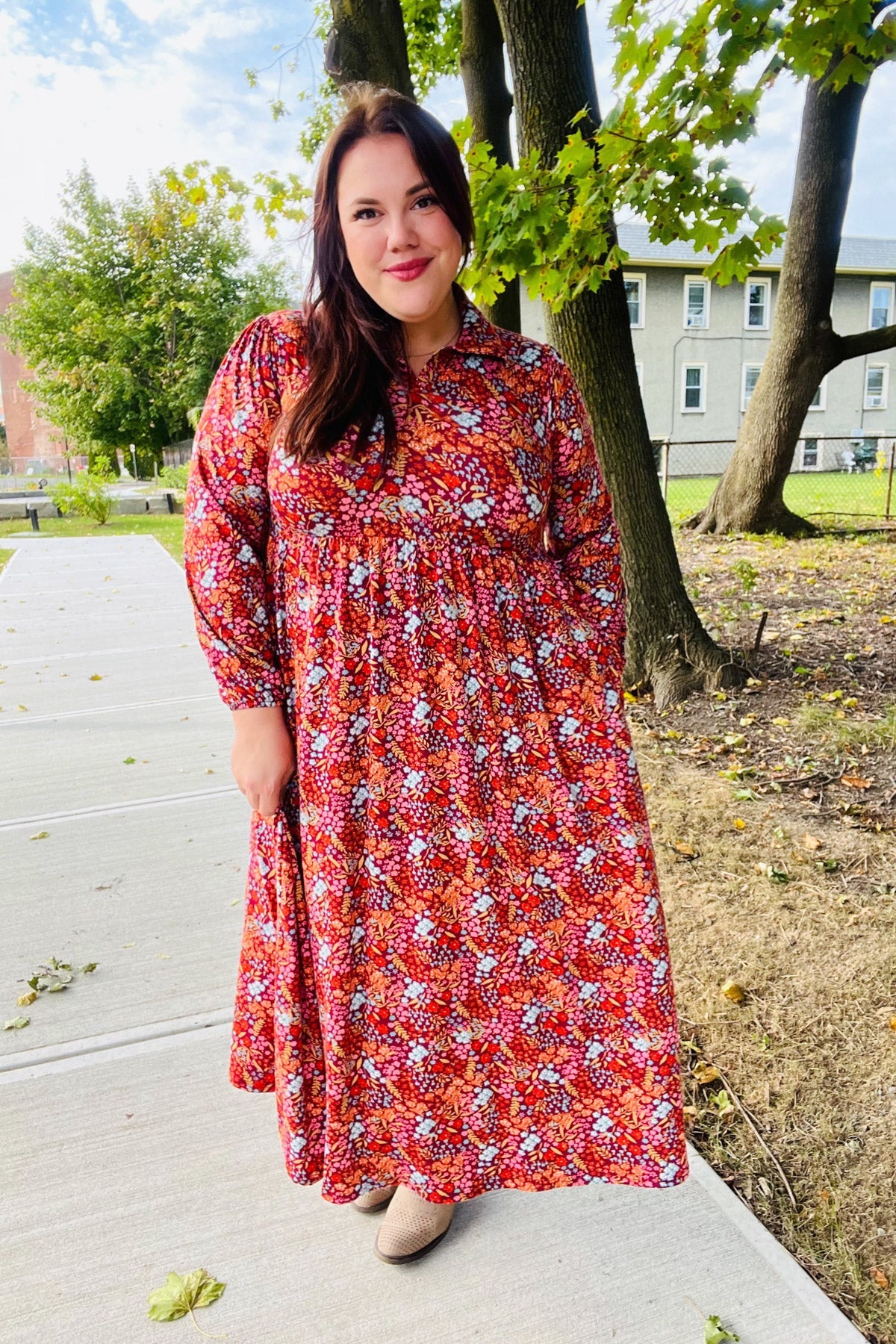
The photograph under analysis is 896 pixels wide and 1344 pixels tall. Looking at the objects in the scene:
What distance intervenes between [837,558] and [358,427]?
8136 mm

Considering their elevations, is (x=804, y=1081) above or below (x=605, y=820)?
below

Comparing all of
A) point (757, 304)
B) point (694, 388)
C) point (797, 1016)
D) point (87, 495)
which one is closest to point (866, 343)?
point (797, 1016)

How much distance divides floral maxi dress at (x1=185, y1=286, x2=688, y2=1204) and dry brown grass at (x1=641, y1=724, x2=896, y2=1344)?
382mm

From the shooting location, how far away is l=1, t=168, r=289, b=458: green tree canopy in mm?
31609

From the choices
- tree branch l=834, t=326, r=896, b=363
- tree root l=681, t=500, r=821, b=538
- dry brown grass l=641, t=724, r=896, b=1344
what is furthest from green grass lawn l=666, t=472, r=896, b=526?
dry brown grass l=641, t=724, r=896, b=1344

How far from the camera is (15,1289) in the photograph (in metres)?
1.68

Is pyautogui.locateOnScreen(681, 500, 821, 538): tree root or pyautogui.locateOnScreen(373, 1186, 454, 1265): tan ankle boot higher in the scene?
pyautogui.locateOnScreen(681, 500, 821, 538): tree root

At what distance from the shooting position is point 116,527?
15.7m

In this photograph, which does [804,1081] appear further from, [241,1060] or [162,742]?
[162,742]

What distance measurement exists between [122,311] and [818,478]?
23913mm

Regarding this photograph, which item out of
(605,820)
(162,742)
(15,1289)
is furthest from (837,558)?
(15,1289)

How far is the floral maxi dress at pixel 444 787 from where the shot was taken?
149cm

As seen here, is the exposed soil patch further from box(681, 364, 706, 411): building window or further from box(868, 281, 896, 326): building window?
box(868, 281, 896, 326): building window

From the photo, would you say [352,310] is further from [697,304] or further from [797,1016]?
[697,304]
